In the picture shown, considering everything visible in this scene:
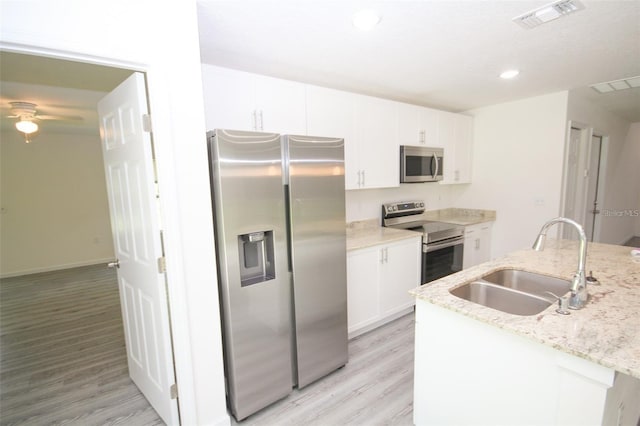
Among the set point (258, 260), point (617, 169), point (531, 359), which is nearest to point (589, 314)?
point (531, 359)

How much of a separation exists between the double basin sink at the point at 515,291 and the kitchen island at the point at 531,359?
0.05m

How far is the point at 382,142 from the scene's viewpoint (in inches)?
123

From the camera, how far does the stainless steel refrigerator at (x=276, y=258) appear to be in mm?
1702

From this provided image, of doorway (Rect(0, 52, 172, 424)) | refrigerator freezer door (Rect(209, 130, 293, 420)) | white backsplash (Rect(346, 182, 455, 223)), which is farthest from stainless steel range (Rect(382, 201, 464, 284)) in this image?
doorway (Rect(0, 52, 172, 424))

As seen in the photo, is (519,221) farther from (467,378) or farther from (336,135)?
(467,378)

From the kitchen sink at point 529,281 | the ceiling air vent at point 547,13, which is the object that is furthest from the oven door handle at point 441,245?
the ceiling air vent at point 547,13

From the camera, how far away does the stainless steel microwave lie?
10.8 ft

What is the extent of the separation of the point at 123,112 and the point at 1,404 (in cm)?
228

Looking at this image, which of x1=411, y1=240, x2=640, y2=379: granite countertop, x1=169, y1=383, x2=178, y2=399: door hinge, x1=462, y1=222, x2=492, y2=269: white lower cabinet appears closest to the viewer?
x1=411, y1=240, x2=640, y2=379: granite countertop

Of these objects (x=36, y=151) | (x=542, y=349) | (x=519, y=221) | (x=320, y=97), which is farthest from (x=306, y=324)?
(x=36, y=151)

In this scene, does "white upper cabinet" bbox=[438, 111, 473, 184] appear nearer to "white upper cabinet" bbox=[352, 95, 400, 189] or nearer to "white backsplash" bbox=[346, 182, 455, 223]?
"white backsplash" bbox=[346, 182, 455, 223]

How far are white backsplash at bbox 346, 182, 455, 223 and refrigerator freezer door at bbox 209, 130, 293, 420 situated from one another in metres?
1.62

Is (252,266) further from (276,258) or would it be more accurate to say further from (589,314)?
(589,314)

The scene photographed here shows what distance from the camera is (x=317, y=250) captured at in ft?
6.75
